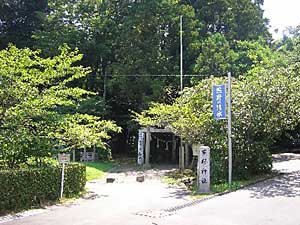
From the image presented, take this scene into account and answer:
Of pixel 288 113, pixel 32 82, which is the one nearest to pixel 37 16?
pixel 32 82

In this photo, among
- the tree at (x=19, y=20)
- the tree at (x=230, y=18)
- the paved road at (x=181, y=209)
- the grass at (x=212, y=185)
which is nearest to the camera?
the paved road at (x=181, y=209)

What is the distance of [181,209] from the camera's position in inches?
389

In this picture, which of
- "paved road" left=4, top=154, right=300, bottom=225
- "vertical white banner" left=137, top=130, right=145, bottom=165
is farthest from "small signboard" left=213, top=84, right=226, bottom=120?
"vertical white banner" left=137, top=130, right=145, bottom=165

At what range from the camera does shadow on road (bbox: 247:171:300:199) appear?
11.3 metres

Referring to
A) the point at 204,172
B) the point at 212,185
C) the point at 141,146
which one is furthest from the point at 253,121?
the point at 141,146

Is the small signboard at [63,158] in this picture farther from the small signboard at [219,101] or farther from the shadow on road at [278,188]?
the shadow on road at [278,188]

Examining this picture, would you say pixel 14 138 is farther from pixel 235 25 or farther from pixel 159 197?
pixel 235 25

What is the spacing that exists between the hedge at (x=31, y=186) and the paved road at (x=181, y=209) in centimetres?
84

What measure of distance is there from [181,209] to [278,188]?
4107 mm

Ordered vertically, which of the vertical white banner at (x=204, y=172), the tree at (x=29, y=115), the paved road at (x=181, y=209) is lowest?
the paved road at (x=181, y=209)

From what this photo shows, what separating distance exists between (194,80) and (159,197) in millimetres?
13788

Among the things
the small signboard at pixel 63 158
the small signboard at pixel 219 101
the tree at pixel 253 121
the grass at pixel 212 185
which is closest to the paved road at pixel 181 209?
the grass at pixel 212 185

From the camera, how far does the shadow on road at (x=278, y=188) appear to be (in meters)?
11.3

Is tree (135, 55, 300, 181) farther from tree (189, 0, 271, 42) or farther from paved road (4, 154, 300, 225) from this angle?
tree (189, 0, 271, 42)
